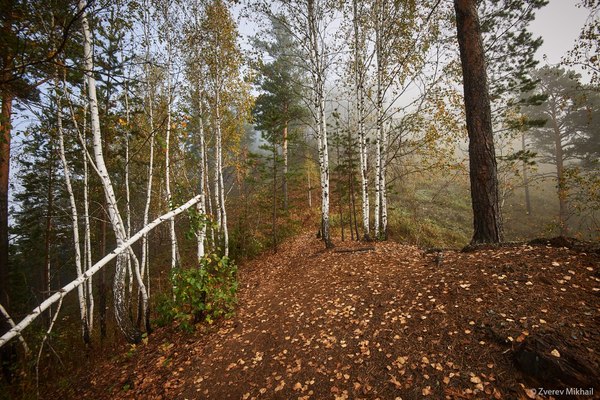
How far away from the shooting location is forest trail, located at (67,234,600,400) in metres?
3.04

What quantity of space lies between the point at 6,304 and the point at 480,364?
31.6 ft

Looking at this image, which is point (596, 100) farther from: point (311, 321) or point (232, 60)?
point (311, 321)

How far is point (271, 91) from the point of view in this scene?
16.8 meters

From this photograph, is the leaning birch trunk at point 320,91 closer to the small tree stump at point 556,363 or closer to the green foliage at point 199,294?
the green foliage at point 199,294

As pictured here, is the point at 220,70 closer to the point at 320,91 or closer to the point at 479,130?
the point at 320,91

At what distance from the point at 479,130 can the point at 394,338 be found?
5023mm

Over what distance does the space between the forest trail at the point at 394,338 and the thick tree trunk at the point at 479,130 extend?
0.81 m

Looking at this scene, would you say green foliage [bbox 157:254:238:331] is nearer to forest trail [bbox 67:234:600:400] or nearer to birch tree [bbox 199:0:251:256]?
forest trail [bbox 67:234:600:400]

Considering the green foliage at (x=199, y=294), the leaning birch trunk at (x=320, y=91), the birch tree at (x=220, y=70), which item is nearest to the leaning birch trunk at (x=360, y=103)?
the leaning birch trunk at (x=320, y=91)

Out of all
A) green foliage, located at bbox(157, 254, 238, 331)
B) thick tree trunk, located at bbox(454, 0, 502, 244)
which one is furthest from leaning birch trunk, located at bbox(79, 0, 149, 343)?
thick tree trunk, located at bbox(454, 0, 502, 244)

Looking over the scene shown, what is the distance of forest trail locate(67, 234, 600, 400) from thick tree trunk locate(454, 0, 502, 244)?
808mm

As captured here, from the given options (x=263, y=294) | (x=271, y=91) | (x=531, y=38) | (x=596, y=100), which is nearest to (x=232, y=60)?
(x=271, y=91)

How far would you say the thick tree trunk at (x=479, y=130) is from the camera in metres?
5.56

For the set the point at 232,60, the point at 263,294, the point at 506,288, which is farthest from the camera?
the point at 232,60
